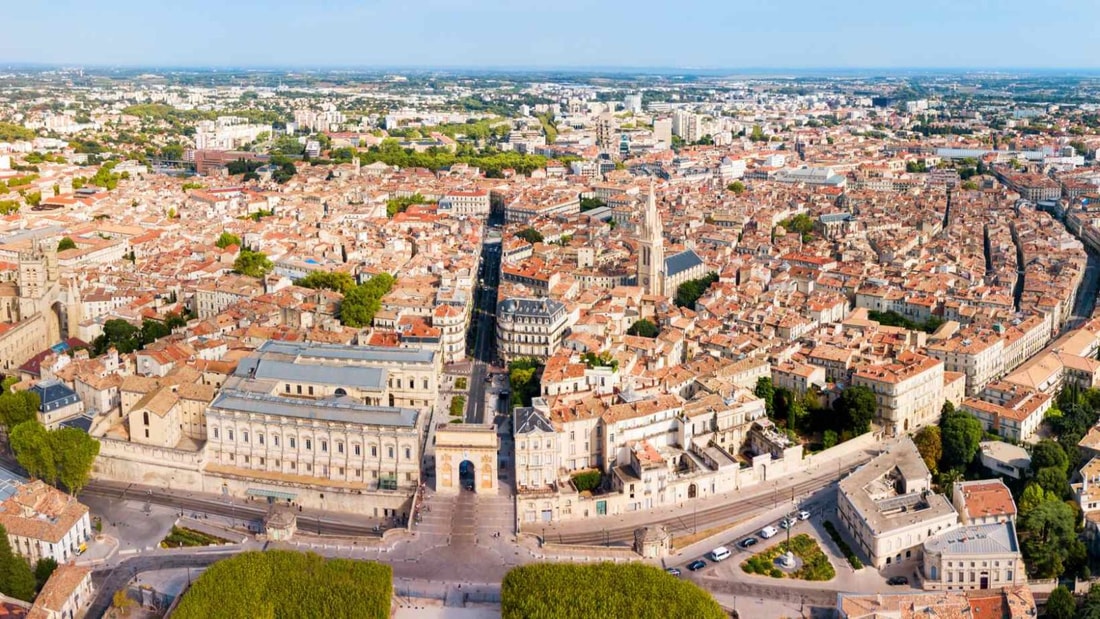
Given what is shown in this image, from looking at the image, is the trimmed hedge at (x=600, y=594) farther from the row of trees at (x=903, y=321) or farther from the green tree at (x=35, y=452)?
the row of trees at (x=903, y=321)

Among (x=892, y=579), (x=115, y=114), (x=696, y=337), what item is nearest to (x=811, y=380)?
(x=696, y=337)

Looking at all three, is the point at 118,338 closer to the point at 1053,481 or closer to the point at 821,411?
the point at 821,411

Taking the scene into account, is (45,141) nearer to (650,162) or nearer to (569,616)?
(650,162)

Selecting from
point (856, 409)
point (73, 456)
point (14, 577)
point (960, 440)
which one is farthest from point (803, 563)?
point (73, 456)

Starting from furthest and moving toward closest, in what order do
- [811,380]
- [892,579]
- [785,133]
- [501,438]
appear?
[785,133] → [811,380] → [501,438] → [892,579]

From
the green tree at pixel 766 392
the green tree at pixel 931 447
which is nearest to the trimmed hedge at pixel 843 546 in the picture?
the green tree at pixel 931 447

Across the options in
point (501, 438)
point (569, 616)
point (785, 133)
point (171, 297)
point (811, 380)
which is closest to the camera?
point (569, 616)

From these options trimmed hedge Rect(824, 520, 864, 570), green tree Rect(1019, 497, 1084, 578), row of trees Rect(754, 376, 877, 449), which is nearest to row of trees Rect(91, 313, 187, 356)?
row of trees Rect(754, 376, 877, 449)
